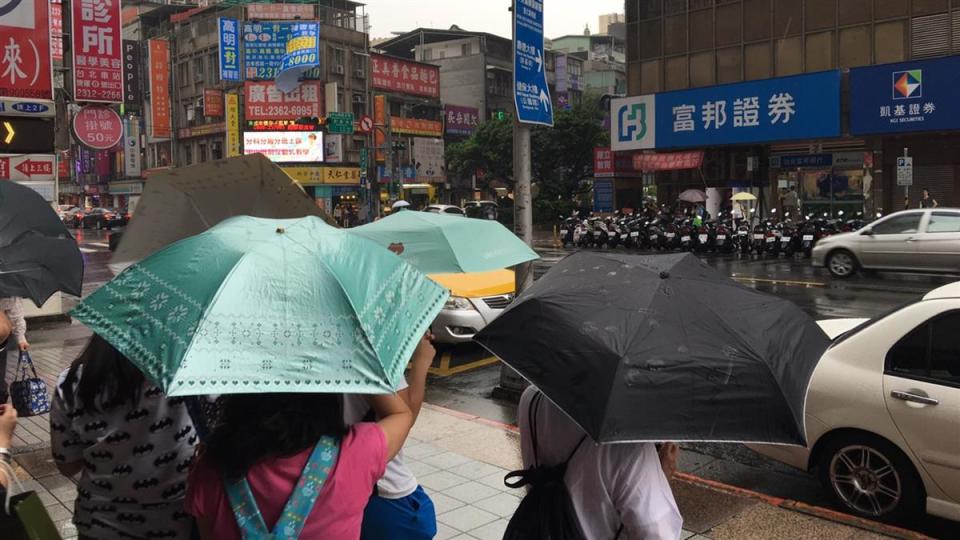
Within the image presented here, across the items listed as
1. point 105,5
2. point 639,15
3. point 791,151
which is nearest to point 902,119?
point 791,151

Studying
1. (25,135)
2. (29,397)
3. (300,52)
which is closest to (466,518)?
(29,397)

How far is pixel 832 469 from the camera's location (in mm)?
5020

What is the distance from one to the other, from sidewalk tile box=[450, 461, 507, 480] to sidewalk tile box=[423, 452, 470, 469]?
6 centimetres

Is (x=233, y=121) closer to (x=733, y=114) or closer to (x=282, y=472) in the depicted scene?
(x=733, y=114)

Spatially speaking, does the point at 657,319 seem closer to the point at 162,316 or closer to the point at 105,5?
the point at 162,316

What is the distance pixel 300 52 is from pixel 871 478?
144ft

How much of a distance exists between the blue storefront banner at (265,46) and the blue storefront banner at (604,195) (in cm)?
2006

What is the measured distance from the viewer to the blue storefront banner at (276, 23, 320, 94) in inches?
1719

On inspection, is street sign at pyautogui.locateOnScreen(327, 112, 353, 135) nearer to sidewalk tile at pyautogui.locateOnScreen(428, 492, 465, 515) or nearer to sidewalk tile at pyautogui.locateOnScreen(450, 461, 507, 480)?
sidewalk tile at pyautogui.locateOnScreen(450, 461, 507, 480)

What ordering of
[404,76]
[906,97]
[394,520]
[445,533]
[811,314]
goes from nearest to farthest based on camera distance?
[394,520]
[445,533]
[811,314]
[906,97]
[404,76]

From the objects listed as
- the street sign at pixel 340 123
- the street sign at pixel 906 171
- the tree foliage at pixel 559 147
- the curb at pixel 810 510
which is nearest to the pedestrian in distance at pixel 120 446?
the curb at pixel 810 510

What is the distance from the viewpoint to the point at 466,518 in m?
4.81

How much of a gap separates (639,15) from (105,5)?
82.0 ft

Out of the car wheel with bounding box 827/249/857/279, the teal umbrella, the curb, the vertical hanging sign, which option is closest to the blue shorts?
the teal umbrella
